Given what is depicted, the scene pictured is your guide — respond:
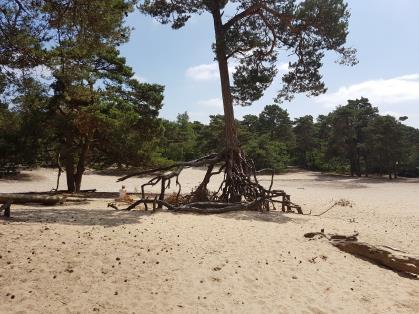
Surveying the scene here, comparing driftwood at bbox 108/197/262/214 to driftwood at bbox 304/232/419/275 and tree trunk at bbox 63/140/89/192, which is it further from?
tree trunk at bbox 63/140/89/192

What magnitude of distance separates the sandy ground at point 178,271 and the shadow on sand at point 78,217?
52 mm

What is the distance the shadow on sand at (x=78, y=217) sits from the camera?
10969 millimetres

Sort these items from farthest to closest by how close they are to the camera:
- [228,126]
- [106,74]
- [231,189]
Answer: [106,74], [228,126], [231,189]

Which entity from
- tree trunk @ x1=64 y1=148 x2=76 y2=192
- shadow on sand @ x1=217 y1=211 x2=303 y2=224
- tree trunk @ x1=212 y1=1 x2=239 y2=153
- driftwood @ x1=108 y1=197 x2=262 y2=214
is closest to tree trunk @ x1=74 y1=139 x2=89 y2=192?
tree trunk @ x1=64 y1=148 x2=76 y2=192

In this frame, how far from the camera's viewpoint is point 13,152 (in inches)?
851

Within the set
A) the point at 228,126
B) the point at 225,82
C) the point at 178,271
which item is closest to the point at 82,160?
the point at 228,126

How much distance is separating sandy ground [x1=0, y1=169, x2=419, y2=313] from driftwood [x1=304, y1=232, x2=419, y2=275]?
0.34m

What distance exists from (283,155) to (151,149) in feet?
141

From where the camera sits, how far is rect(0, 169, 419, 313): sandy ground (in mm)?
6828

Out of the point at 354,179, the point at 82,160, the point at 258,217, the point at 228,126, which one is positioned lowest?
the point at 258,217

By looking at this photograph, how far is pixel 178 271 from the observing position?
8.02m

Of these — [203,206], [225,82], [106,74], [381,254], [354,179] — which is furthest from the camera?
[354,179]

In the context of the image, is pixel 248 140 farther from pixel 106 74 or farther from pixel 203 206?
pixel 203 206

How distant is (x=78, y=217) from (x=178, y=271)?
16.9ft
